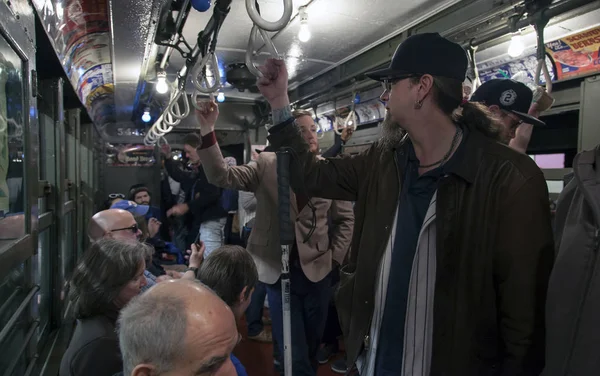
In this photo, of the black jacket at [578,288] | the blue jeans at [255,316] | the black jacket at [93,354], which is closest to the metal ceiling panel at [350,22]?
the black jacket at [578,288]

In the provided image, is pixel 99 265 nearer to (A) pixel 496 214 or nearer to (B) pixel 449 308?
(B) pixel 449 308

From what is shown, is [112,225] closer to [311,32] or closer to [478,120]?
[478,120]

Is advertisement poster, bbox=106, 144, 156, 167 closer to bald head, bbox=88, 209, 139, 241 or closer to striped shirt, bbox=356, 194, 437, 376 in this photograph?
bald head, bbox=88, 209, 139, 241

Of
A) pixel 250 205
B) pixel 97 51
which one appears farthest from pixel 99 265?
pixel 97 51

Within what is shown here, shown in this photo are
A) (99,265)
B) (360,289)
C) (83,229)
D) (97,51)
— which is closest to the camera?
(360,289)

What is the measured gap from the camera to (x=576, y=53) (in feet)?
9.99

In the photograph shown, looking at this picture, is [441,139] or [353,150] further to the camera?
[353,150]

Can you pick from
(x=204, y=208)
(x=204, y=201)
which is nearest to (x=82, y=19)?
(x=204, y=201)

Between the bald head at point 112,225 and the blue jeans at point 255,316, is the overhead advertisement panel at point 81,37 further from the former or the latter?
the blue jeans at point 255,316

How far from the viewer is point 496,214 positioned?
1.27 meters

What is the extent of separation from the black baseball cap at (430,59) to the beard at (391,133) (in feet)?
0.63

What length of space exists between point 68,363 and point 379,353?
1.11m

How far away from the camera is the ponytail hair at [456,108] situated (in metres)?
1.42

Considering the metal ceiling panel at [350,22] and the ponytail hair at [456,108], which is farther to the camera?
the metal ceiling panel at [350,22]
